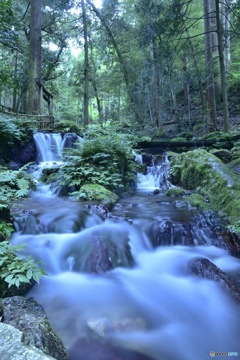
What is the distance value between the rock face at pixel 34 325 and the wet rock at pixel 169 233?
2826mm

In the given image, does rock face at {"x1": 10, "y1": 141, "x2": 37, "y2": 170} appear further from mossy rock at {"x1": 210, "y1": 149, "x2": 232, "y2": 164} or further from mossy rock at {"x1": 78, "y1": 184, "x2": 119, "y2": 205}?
mossy rock at {"x1": 210, "y1": 149, "x2": 232, "y2": 164}

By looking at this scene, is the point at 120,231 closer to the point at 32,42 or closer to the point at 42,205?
the point at 42,205

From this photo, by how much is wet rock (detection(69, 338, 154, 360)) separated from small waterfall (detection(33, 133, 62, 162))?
9.56 metres

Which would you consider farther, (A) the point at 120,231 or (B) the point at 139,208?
(B) the point at 139,208

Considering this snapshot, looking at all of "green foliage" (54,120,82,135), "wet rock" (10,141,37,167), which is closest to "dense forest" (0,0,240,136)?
"green foliage" (54,120,82,135)

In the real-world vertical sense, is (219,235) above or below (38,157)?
below

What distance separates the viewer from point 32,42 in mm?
14836

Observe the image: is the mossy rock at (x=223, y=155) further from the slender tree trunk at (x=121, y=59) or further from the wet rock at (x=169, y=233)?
the slender tree trunk at (x=121, y=59)

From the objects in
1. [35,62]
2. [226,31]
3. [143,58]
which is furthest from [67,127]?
[143,58]

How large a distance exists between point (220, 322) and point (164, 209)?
11.6 ft

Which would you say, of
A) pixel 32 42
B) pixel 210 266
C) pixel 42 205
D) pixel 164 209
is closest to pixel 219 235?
pixel 210 266

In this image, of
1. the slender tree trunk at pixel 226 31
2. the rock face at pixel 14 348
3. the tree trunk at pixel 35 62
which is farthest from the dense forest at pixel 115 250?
the tree trunk at pixel 35 62

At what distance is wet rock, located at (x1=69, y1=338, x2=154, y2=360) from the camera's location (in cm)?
263

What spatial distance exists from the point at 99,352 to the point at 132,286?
4.48 feet
